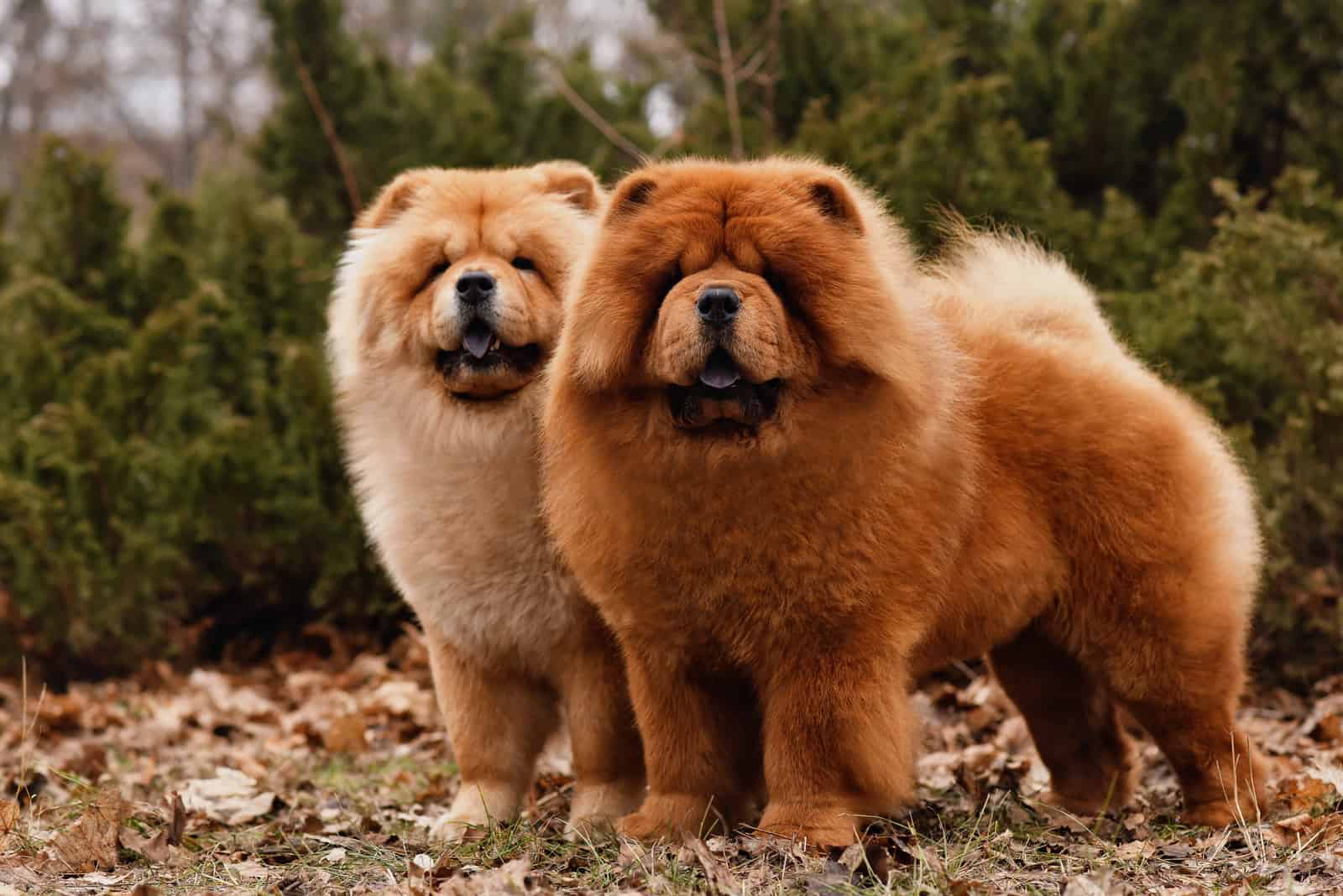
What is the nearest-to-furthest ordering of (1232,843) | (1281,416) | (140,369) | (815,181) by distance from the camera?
(815,181)
(1232,843)
(1281,416)
(140,369)

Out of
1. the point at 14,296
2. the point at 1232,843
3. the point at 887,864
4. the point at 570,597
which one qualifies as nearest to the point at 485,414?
the point at 570,597

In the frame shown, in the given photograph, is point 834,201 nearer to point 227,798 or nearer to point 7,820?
point 7,820

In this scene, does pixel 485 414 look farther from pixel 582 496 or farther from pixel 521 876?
pixel 521 876

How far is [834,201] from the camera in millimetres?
3035

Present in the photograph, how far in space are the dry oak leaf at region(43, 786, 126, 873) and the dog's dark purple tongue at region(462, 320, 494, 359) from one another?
1.48 m

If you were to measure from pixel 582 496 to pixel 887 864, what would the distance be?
1.04 metres

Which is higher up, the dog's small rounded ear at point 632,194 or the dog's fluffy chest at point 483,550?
the dog's small rounded ear at point 632,194

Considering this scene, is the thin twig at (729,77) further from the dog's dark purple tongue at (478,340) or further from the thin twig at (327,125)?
the dog's dark purple tongue at (478,340)

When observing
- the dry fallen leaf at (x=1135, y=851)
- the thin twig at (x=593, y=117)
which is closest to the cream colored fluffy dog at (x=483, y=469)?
the dry fallen leaf at (x=1135, y=851)

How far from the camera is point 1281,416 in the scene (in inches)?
211

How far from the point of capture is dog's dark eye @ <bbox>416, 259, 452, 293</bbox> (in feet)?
12.3

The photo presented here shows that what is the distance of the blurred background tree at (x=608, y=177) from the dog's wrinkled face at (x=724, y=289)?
81.0 inches

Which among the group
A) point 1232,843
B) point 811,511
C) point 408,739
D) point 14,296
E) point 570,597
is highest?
point 14,296

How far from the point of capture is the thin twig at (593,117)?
21.9ft
